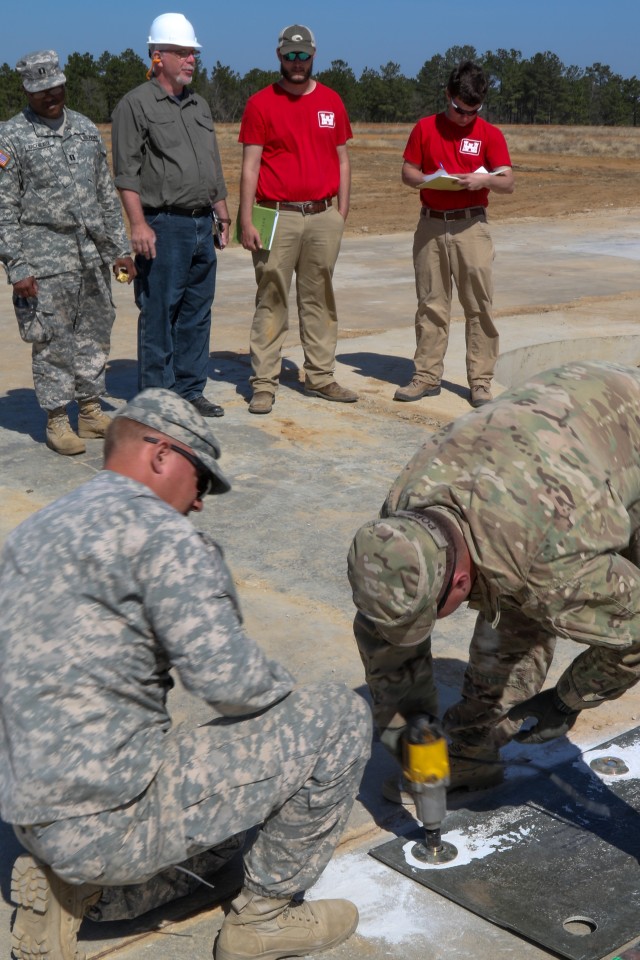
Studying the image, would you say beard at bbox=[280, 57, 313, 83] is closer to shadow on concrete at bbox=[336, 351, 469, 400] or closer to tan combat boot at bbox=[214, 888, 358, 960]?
shadow on concrete at bbox=[336, 351, 469, 400]

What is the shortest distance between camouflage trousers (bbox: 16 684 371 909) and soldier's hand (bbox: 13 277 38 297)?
12.5 ft

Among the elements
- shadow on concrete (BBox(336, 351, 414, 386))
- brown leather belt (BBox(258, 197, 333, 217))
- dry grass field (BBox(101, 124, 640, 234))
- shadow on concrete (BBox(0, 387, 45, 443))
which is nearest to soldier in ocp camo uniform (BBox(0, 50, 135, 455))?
shadow on concrete (BBox(0, 387, 45, 443))

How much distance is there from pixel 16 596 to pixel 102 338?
4064 millimetres

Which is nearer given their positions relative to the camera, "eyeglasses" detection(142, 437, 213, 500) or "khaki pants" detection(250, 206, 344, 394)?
"eyeglasses" detection(142, 437, 213, 500)

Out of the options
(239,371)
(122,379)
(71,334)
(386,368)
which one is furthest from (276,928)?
(386,368)

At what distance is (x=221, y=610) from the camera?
244 cm

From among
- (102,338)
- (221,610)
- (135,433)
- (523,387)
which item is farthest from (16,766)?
(102,338)

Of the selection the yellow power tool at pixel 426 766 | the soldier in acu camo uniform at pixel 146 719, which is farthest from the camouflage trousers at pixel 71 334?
the yellow power tool at pixel 426 766

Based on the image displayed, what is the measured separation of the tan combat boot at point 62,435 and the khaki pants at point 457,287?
228 centimetres

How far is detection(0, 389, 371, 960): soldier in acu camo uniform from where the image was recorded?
95.0 inches

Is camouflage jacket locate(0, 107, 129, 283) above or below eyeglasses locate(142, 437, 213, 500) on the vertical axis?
above

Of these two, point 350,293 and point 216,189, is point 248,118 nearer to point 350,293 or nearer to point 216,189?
point 216,189

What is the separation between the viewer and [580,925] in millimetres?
2914

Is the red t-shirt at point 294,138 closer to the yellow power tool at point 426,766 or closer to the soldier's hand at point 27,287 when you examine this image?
the soldier's hand at point 27,287
